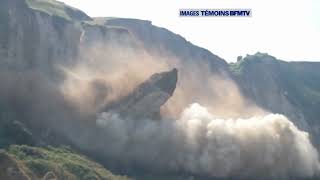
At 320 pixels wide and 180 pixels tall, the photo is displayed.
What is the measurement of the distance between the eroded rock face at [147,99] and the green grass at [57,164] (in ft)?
79.0

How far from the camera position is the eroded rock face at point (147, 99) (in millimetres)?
174875

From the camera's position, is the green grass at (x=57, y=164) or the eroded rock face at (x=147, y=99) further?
the eroded rock face at (x=147, y=99)

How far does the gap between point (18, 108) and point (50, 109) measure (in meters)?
7.75

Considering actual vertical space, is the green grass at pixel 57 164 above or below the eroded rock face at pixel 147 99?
below

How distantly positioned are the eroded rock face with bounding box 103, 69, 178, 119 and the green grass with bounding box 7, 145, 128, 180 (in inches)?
948

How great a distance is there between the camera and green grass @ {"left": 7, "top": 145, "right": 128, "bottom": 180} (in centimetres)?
13538

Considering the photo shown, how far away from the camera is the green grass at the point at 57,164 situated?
444ft

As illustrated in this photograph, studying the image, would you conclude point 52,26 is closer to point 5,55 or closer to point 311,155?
point 5,55

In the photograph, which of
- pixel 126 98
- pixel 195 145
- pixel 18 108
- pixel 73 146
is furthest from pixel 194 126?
pixel 18 108

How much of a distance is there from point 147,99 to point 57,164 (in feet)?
132

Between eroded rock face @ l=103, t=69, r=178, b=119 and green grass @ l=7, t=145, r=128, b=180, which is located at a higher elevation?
eroded rock face @ l=103, t=69, r=178, b=119

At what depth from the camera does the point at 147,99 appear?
175 metres

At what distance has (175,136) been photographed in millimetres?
173625

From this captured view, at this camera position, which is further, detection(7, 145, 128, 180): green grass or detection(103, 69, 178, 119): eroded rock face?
detection(103, 69, 178, 119): eroded rock face
